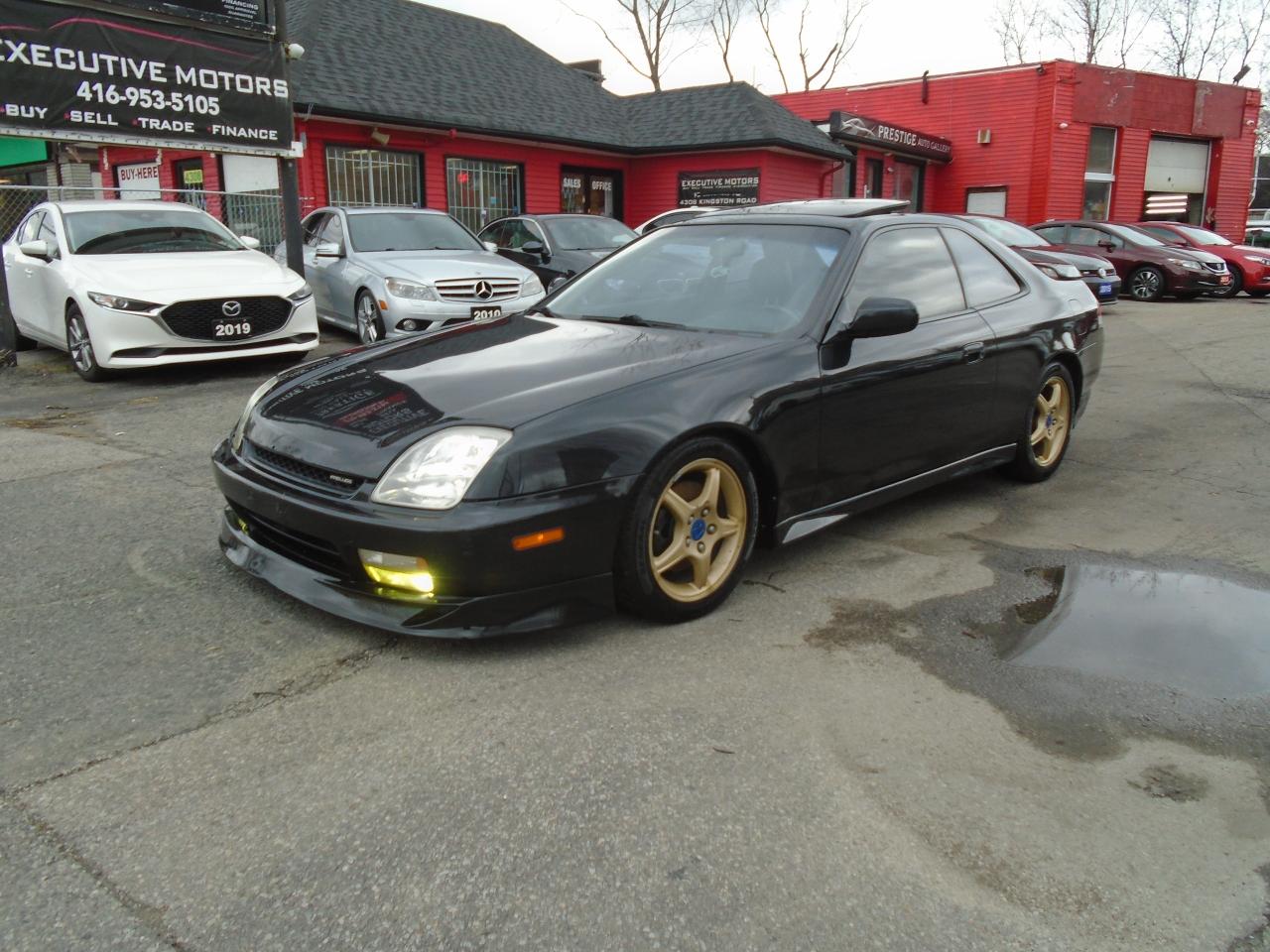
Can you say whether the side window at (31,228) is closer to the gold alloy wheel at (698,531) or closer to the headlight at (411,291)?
the headlight at (411,291)

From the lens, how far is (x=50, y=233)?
9297mm

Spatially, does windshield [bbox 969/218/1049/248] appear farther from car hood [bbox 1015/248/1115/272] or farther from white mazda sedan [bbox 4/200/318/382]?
white mazda sedan [bbox 4/200/318/382]

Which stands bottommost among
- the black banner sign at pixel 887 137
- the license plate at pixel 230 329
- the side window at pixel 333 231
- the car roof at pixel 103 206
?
the license plate at pixel 230 329

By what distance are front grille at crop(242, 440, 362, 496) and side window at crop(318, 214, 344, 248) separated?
7850 millimetres

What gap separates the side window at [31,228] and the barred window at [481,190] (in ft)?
28.9

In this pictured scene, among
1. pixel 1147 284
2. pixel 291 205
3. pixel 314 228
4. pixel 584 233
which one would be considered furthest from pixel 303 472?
pixel 1147 284

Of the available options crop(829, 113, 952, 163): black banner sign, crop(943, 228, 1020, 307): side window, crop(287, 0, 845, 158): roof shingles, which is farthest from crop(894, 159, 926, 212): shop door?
crop(943, 228, 1020, 307): side window

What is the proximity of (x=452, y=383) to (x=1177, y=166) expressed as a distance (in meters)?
32.2

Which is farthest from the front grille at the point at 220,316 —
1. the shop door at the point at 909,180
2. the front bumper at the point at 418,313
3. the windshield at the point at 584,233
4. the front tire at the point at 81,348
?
the shop door at the point at 909,180

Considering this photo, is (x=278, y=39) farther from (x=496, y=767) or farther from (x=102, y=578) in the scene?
(x=496, y=767)

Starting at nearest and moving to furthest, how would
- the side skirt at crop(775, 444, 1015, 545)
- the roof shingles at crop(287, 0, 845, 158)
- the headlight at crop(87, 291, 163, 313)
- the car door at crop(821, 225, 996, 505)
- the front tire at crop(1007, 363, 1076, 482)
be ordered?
1. the side skirt at crop(775, 444, 1015, 545)
2. the car door at crop(821, 225, 996, 505)
3. the front tire at crop(1007, 363, 1076, 482)
4. the headlight at crop(87, 291, 163, 313)
5. the roof shingles at crop(287, 0, 845, 158)

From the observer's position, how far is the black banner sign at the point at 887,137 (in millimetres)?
22734

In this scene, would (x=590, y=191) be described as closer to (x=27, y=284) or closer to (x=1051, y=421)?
(x=27, y=284)

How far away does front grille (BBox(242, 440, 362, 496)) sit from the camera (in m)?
3.21
